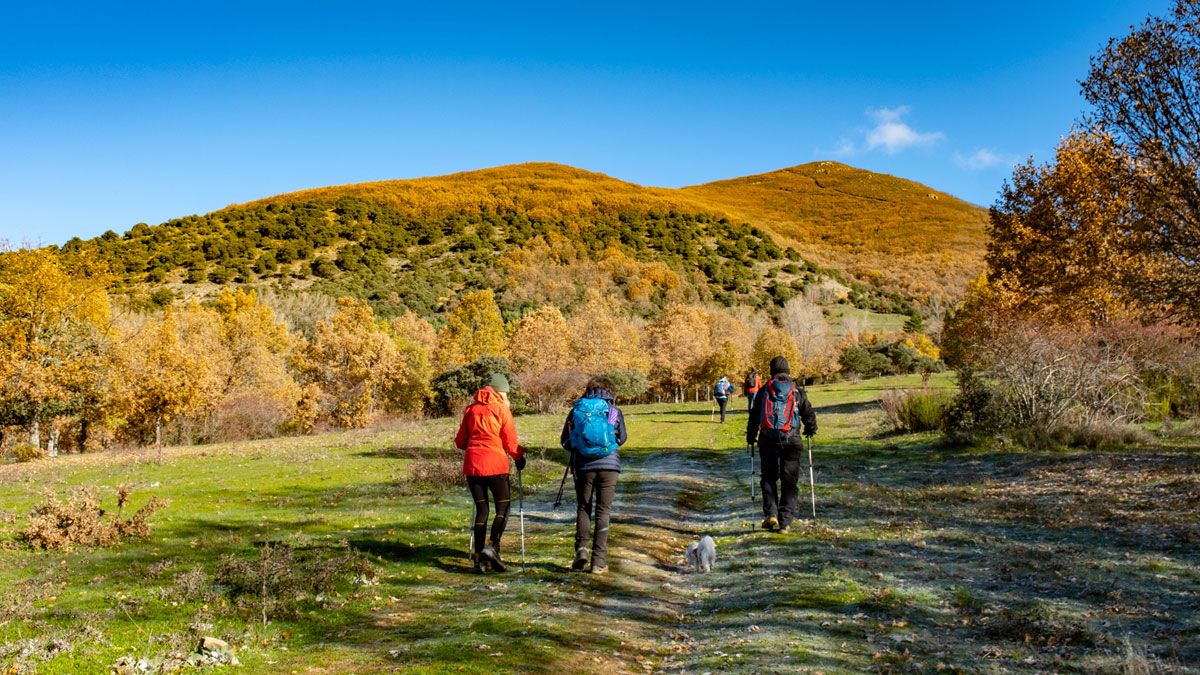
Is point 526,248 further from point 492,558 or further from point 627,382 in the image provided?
point 492,558

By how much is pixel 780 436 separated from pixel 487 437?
441 cm

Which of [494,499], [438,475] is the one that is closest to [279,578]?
[494,499]

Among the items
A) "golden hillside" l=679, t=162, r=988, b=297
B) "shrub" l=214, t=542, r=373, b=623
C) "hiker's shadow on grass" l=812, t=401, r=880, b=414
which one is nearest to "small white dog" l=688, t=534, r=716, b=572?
"shrub" l=214, t=542, r=373, b=623

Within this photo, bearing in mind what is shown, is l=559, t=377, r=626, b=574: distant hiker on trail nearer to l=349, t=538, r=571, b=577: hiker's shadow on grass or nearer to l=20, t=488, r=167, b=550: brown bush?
l=349, t=538, r=571, b=577: hiker's shadow on grass

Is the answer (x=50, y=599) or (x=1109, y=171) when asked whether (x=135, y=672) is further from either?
(x=1109, y=171)

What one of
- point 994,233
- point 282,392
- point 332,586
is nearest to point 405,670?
point 332,586

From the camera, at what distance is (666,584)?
8.49m

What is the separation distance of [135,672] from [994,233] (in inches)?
1442

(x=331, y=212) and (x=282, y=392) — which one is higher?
(x=331, y=212)

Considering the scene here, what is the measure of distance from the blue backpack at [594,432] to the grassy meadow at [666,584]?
4.90 ft

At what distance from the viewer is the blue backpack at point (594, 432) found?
8.88m

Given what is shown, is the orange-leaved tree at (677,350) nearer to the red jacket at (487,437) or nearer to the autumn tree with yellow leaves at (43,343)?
the autumn tree with yellow leaves at (43,343)

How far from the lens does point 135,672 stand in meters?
5.41

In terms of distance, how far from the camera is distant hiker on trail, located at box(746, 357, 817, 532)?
416 inches
